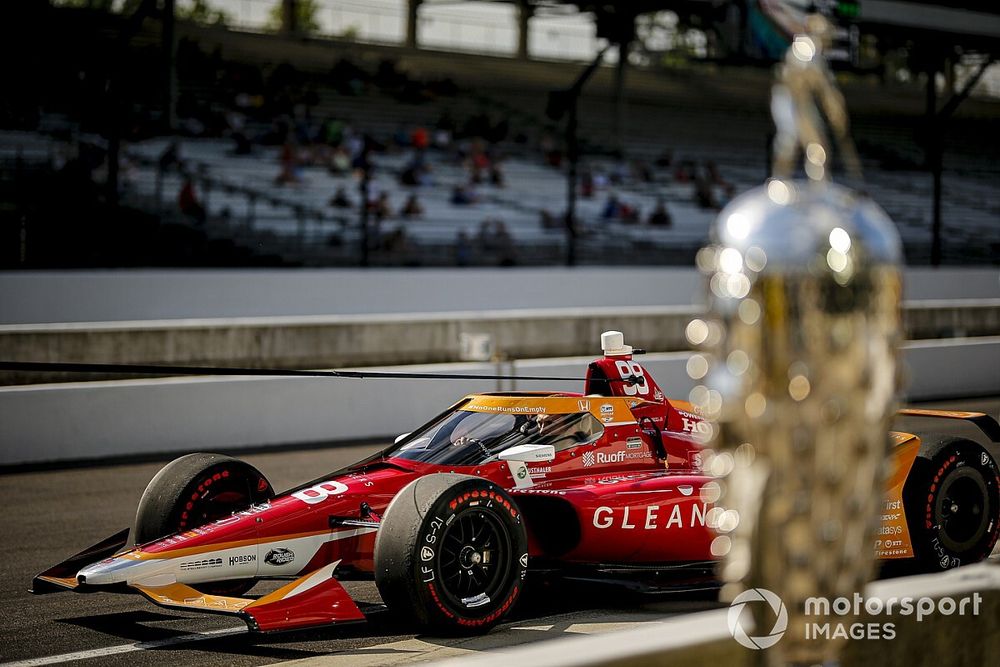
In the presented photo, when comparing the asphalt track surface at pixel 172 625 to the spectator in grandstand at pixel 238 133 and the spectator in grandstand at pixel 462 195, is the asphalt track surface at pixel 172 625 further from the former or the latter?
the spectator in grandstand at pixel 462 195

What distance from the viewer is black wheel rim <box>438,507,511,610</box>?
5820 millimetres

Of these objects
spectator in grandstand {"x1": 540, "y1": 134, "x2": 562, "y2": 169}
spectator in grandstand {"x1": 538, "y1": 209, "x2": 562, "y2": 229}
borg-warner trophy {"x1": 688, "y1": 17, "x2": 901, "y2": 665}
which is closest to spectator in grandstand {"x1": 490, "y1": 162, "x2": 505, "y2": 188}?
spectator in grandstand {"x1": 538, "y1": 209, "x2": 562, "y2": 229}

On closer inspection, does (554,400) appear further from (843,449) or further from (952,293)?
(952,293)

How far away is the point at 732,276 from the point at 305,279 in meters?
16.1

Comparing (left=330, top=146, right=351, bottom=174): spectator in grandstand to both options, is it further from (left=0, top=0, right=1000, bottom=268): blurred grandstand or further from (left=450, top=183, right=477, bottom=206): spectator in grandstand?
(left=450, top=183, right=477, bottom=206): spectator in grandstand

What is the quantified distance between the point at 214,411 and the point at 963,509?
23.3ft

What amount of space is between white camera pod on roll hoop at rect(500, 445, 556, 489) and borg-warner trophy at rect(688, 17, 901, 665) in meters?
4.53

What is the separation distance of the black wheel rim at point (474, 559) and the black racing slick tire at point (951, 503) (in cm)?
254

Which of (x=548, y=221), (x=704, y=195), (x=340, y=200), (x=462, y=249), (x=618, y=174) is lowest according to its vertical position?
(x=462, y=249)

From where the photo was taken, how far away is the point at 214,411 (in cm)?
1189

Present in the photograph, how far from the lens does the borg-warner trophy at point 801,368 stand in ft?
6.05

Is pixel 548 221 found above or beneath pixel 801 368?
above

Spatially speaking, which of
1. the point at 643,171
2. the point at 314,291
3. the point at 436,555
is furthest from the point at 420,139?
the point at 436,555

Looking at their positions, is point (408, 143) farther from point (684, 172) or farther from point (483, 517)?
point (483, 517)
